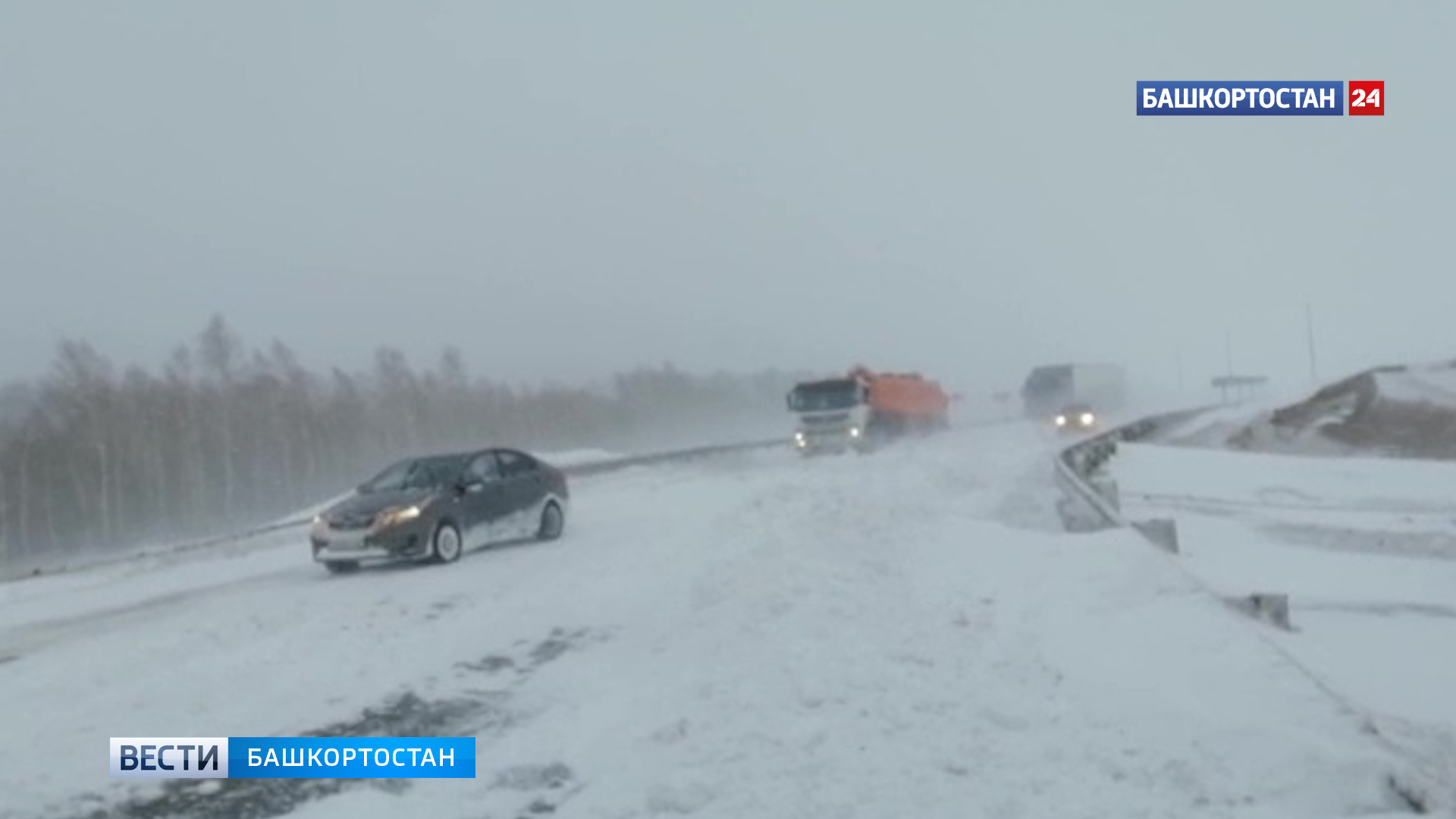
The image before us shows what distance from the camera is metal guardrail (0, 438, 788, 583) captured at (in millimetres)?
27609

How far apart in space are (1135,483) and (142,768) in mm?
29768

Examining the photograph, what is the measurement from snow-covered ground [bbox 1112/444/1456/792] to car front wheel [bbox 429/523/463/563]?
10.1 metres

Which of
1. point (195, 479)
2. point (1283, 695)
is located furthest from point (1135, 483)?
point (195, 479)

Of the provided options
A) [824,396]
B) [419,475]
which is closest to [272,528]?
[419,475]

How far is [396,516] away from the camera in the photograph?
19734 mm

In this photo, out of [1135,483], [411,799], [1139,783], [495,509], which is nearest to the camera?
[1139,783]

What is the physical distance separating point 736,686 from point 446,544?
10762 mm

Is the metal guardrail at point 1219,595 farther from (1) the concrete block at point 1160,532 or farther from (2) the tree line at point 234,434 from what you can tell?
(2) the tree line at point 234,434

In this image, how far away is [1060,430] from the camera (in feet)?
198

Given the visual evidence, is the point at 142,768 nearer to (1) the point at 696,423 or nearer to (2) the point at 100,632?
(2) the point at 100,632

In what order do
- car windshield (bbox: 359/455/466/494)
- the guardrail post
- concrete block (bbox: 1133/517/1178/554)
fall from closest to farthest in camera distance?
concrete block (bbox: 1133/517/1178/554) < car windshield (bbox: 359/455/466/494) < the guardrail post

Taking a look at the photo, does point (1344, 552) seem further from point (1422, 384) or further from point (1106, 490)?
point (1422, 384)

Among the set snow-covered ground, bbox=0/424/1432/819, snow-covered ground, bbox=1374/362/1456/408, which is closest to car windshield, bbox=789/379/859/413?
snow-covered ground, bbox=1374/362/1456/408

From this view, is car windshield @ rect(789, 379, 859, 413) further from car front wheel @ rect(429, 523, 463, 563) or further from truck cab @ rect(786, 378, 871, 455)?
car front wheel @ rect(429, 523, 463, 563)
